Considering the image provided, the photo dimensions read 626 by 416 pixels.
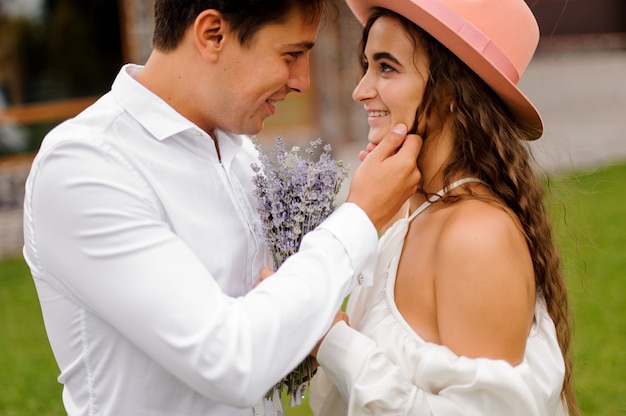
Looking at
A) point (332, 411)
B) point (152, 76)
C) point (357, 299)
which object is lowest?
point (332, 411)

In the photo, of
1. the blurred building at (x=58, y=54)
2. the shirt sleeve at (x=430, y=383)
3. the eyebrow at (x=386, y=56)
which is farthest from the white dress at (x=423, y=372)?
the blurred building at (x=58, y=54)

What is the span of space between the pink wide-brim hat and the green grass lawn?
109 cm

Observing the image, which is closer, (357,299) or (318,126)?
(357,299)

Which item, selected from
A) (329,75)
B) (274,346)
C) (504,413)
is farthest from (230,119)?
(329,75)

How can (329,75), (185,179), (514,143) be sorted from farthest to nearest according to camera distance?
(329,75) → (514,143) → (185,179)

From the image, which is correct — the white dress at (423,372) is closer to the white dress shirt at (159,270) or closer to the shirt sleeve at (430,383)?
the shirt sleeve at (430,383)

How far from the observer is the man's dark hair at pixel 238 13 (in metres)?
2.39

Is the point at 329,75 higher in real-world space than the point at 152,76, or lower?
lower

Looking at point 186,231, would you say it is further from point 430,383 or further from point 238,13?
point 430,383

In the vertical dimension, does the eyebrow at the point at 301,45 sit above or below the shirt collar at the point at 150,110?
above

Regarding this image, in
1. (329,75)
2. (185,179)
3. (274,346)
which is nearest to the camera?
(274,346)

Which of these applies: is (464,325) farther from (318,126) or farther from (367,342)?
(318,126)

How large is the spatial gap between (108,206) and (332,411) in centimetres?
119

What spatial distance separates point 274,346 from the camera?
6.93 feet
